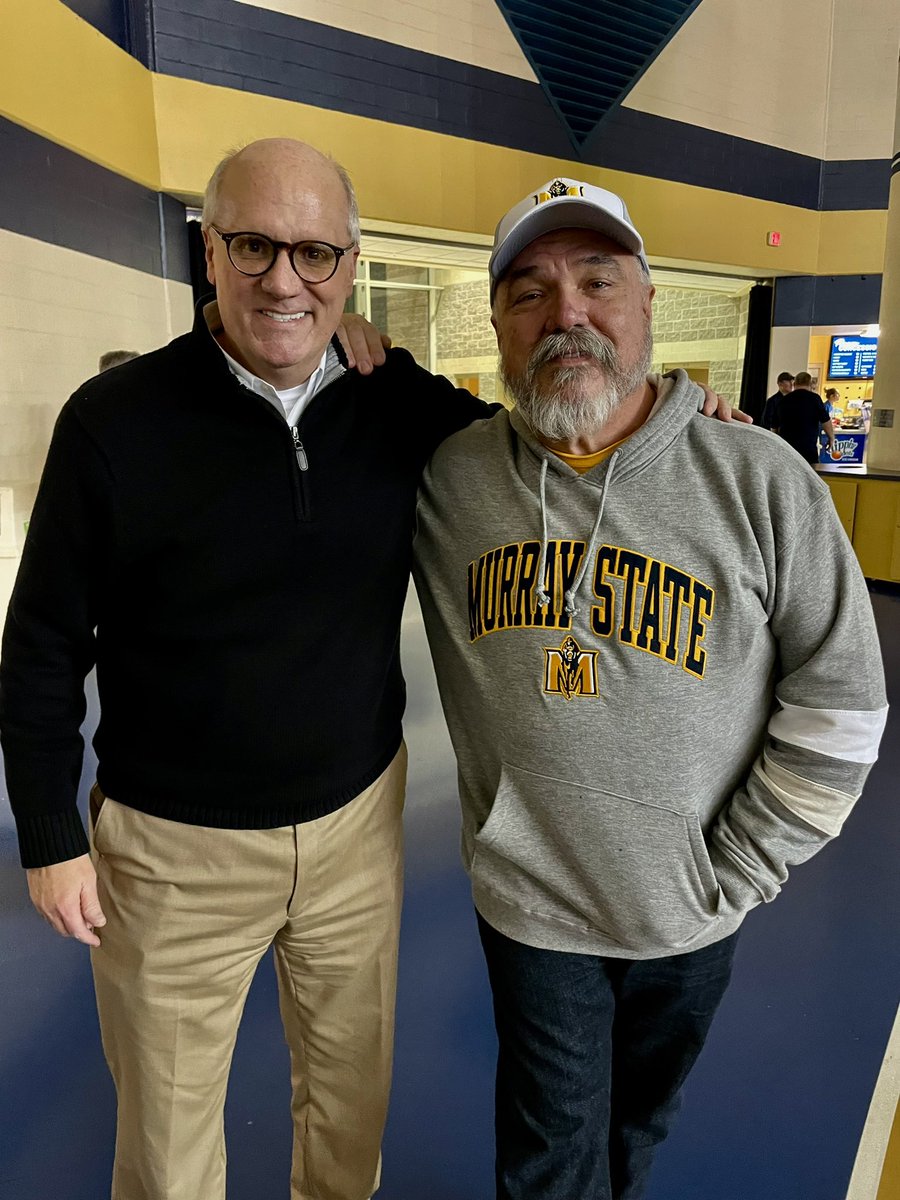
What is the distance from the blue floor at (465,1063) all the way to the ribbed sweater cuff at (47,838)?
89 cm

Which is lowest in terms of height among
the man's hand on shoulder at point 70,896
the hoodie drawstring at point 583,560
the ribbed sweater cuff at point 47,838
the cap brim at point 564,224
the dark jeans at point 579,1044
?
the dark jeans at point 579,1044

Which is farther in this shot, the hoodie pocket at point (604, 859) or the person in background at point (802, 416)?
the person in background at point (802, 416)

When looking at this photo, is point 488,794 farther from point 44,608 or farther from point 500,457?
point 44,608

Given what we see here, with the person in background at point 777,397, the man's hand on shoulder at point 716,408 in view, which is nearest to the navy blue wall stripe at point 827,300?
the person in background at point 777,397

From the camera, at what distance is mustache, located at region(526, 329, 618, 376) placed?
1349 mm

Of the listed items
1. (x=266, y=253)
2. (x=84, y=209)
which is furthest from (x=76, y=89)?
(x=266, y=253)

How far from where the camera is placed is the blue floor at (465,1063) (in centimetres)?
179

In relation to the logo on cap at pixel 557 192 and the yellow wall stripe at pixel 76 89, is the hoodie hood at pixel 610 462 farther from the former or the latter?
the yellow wall stripe at pixel 76 89

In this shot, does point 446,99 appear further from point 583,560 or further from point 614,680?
point 614,680

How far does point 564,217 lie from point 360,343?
1.36ft

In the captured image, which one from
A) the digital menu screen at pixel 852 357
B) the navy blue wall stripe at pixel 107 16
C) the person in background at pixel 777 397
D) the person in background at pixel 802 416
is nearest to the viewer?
the navy blue wall stripe at pixel 107 16

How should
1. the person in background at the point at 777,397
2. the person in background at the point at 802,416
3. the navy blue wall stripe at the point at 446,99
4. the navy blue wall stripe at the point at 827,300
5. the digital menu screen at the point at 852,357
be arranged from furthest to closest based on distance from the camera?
the digital menu screen at the point at 852,357 < the navy blue wall stripe at the point at 827,300 < the person in background at the point at 777,397 < the person in background at the point at 802,416 < the navy blue wall stripe at the point at 446,99

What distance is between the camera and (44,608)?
4.30 feet

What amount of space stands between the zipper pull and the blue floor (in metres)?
1.51
